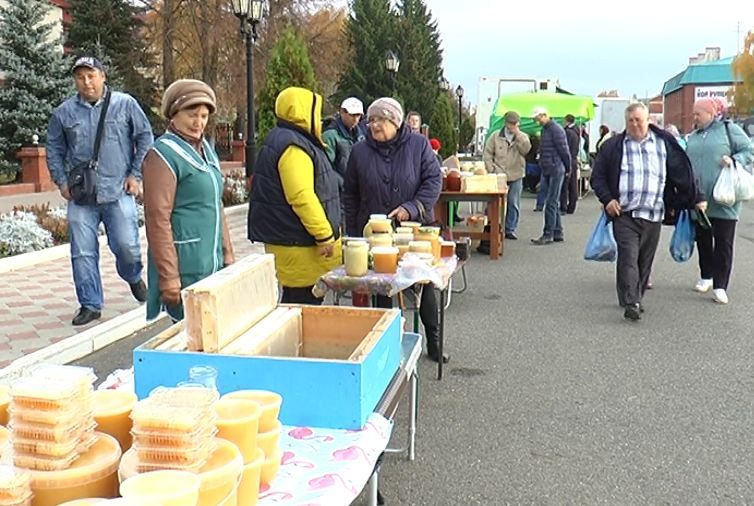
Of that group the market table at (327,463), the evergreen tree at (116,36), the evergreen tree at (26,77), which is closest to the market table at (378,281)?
the market table at (327,463)

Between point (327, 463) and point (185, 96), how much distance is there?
7.16 ft

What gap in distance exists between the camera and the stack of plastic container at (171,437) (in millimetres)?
1521

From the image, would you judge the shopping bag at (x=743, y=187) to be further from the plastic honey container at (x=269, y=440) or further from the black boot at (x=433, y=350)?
the plastic honey container at (x=269, y=440)

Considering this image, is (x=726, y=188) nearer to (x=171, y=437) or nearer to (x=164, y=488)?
(x=171, y=437)

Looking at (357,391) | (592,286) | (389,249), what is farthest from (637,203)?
(357,391)

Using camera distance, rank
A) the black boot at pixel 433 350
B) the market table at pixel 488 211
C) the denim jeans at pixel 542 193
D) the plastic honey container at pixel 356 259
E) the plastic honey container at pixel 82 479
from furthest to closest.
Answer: the denim jeans at pixel 542 193 < the market table at pixel 488 211 < the black boot at pixel 433 350 < the plastic honey container at pixel 356 259 < the plastic honey container at pixel 82 479

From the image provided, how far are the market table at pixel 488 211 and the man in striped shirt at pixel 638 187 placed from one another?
302 centimetres

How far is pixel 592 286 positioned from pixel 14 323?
19.0ft

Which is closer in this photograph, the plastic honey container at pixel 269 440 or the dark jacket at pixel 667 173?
the plastic honey container at pixel 269 440

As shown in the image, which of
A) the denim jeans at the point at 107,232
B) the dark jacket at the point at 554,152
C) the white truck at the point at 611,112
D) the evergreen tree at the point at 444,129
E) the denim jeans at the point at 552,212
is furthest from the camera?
the evergreen tree at the point at 444,129

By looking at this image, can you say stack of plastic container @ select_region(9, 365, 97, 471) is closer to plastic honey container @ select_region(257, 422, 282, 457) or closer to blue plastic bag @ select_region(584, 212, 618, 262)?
plastic honey container @ select_region(257, 422, 282, 457)

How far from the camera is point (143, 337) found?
629cm

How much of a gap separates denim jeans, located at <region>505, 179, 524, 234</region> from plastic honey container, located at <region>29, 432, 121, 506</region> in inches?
417

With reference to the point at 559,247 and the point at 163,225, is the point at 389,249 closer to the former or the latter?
the point at 163,225
